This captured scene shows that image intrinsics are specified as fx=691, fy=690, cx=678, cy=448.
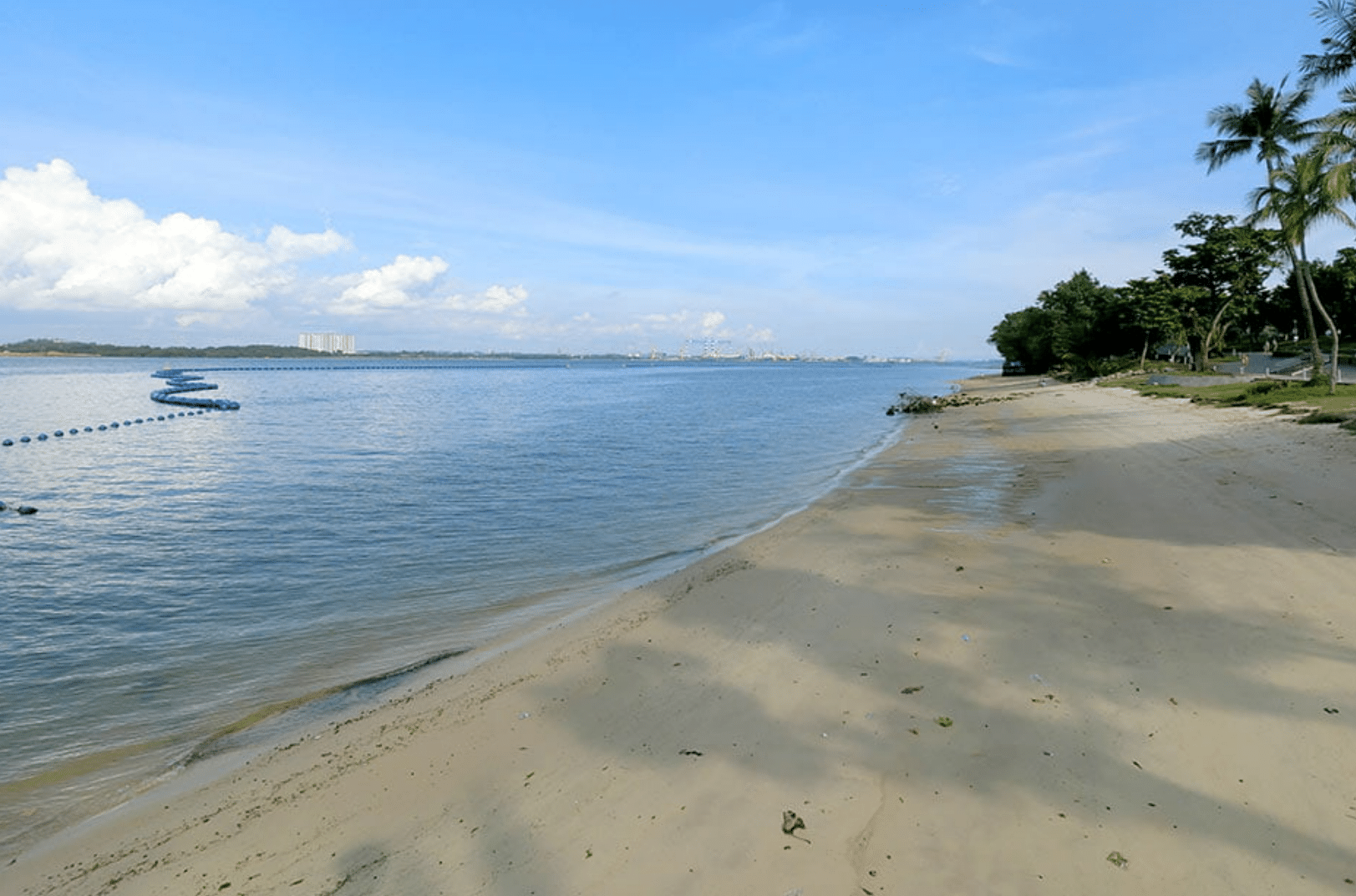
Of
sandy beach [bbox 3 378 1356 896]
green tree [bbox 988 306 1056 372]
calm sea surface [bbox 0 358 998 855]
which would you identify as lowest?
calm sea surface [bbox 0 358 998 855]

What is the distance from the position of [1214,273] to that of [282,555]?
67381 millimetres

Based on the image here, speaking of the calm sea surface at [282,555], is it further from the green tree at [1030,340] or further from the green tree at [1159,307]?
the green tree at [1030,340]

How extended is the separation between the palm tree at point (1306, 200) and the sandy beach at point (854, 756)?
69.9ft

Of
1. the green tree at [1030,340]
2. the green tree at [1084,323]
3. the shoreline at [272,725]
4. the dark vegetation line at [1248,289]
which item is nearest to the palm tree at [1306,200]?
the dark vegetation line at [1248,289]

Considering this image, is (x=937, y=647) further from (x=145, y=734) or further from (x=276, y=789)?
(x=145, y=734)

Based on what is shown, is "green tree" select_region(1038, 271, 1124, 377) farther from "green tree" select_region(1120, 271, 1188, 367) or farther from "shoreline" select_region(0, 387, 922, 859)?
"shoreline" select_region(0, 387, 922, 859)

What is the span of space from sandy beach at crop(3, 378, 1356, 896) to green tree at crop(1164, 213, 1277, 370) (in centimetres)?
5566

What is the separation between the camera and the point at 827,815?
177 inches

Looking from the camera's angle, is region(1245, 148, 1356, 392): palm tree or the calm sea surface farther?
region(1245, 148, 1356, 392): palm tree

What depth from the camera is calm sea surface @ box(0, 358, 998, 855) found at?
7691mm

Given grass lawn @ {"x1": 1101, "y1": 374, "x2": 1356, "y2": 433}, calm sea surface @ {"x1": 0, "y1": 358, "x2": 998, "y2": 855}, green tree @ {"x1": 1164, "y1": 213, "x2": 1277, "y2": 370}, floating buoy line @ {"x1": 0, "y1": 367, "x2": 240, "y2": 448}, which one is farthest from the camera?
green tree @ {"x1": 1164, "y1": 213, "x2": 1277, "y2": 370}

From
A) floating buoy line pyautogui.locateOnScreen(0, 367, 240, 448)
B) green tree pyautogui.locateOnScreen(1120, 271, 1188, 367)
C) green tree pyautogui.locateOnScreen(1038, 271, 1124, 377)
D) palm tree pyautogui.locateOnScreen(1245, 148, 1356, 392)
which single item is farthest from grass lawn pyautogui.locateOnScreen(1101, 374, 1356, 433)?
floating buoy line pyautogui.locateOnScreen(0, 367, 240, 448)

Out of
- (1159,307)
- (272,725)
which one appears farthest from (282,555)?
(1159,307)

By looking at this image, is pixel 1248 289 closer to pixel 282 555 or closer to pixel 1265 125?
pixel 1265 125
